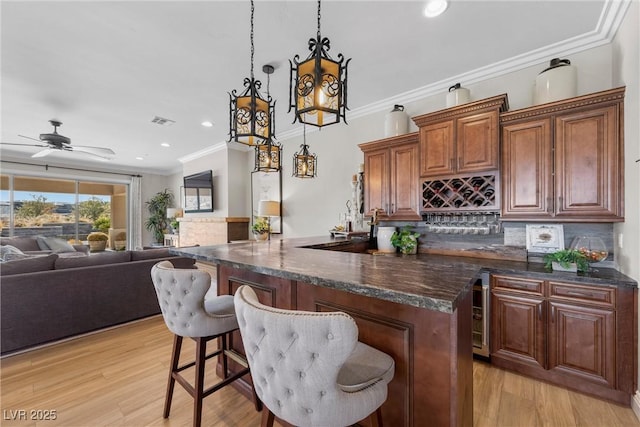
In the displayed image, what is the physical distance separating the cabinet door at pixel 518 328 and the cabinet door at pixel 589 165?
0.82 metres

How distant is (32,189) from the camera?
6.83 m

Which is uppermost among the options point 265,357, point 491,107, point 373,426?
point 491,107

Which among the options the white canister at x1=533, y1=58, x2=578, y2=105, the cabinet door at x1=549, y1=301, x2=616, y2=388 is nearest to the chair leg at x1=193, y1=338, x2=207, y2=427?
the cabinet door at x1=549, y1=301, x2=616, y2=388

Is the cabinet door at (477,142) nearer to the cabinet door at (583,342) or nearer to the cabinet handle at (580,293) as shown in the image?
the cabinet handle at (580,293)

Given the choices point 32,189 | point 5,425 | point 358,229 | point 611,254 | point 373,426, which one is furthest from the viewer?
point 32,189

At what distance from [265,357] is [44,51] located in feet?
11.5

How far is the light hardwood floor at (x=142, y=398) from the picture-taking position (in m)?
1.82

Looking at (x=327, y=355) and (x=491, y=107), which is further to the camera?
(x=491, y=107)

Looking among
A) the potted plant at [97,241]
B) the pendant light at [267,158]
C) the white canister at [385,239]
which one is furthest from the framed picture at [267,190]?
the potted plant at [97,241]

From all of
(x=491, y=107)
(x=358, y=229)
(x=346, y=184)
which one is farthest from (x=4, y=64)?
(x=491, y=107)

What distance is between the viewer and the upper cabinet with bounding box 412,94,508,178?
2547 millimetres

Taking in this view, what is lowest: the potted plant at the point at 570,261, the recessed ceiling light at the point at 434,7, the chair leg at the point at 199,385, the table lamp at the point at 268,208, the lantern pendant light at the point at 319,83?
the chair leg at the point at 199,385

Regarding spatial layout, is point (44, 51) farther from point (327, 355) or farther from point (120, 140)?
point (327, 355)

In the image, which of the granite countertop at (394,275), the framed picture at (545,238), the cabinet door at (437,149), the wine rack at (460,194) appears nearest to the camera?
the granite countertop at (394,275)
